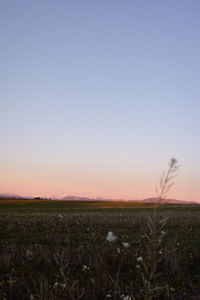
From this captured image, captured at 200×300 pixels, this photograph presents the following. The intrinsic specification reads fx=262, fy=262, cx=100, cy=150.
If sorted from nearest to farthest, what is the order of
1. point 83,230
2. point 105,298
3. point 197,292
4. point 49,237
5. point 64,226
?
1. point 105,298
2. point 197,292
3. point 49,237
4. point 83,230
5. point 64,226

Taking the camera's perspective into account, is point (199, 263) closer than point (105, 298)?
No

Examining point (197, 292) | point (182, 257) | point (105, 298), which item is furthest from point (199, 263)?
point (105, 298)

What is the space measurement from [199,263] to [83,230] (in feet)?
26.1

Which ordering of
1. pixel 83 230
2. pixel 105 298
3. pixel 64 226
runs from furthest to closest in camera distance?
pixel 64 226, pixel 83 230, pixel 105 298

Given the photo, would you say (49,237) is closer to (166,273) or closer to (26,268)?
(26,268)

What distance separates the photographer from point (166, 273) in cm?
651

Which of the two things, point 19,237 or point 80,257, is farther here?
point 19,237

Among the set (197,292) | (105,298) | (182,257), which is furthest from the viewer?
(182,257)

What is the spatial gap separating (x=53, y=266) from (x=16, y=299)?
1803 millimetres

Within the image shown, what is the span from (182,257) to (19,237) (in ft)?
24.9

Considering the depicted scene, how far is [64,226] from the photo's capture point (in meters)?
15.7

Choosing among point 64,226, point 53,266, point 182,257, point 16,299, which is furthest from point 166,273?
point 64,226

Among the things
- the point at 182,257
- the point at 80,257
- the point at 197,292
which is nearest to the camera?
the point at 197,292

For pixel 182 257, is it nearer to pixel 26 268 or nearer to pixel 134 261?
pixel 134 261
